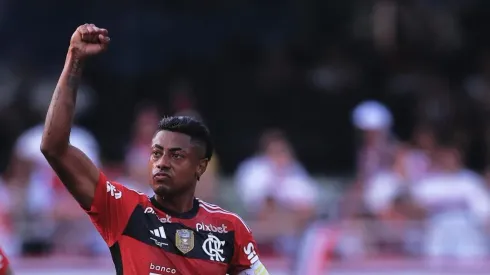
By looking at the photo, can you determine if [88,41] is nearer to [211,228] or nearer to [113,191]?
[113,191]

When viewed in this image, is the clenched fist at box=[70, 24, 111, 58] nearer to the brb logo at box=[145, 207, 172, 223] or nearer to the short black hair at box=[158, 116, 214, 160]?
the short black hair at box=[158, 116, 214, 160]

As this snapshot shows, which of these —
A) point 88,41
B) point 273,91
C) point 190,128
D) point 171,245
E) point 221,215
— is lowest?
point 171,245

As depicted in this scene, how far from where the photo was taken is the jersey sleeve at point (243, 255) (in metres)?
5.52

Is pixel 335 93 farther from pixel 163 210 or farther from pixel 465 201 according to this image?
pixel 163 210

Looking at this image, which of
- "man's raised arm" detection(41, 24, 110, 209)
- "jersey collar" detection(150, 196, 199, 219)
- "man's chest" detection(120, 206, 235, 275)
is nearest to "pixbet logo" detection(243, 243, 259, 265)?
"man's chest" detection(120, 206, 235, 275)

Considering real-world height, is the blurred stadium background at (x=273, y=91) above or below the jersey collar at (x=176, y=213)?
above

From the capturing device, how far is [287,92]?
1434 centimetres

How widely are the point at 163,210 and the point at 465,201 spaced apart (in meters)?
6.24

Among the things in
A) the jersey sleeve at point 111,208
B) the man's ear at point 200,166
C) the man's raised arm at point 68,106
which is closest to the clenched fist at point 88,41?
the man's raised arm at point 68,106

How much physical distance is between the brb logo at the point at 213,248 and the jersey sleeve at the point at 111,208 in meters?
0.39

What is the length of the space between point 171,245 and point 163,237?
53mm

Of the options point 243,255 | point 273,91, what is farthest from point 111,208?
point 273,91

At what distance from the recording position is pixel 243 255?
5531mm

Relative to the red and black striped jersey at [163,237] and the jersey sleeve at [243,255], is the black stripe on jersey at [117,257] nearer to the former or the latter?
the red and black striped jersey at [163,237]
